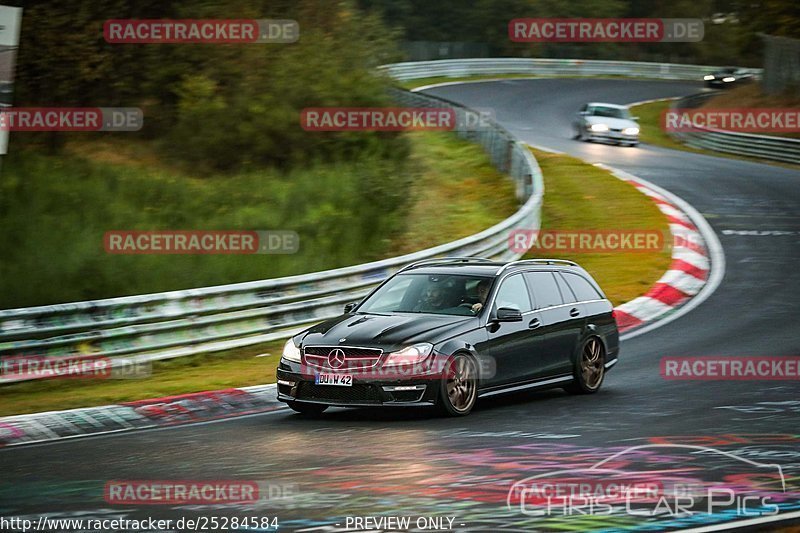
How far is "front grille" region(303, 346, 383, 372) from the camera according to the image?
36.7 ft

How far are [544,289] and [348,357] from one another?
112 inches

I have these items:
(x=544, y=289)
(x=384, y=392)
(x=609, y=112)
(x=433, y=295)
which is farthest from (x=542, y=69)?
(x=384, y=392)

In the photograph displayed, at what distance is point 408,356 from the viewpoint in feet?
36.5

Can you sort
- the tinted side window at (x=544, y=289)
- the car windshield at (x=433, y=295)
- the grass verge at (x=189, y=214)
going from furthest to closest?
1. the grass verge at (x=189, y=214)
2. the tinted side window at (x=544, y=289)
3. the car windshield at (x=433, y=295)

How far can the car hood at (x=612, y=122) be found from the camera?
4212 centimetres

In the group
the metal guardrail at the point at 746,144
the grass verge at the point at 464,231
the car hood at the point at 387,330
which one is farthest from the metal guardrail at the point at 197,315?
the metal guardrail at the point at 746,144

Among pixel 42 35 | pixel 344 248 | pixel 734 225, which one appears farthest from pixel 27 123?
pixel 734 225

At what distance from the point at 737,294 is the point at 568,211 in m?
7.89

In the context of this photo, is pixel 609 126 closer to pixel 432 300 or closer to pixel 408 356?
pixel 432 300

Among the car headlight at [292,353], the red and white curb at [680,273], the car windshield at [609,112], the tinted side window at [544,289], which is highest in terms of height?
the car windshield at [609,112]

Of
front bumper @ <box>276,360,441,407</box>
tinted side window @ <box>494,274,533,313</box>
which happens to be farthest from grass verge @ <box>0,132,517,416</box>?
tinted side window @ <box>494,274,533,313</box>

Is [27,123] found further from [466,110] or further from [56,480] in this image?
[56,480]

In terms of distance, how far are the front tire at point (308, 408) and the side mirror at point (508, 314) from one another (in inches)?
75.3

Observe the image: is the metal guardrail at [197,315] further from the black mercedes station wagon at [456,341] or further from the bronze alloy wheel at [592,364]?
the bronze alloy wheel at [592,364]
